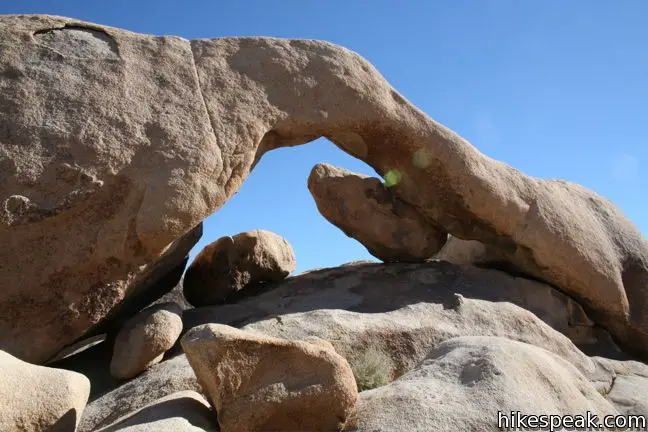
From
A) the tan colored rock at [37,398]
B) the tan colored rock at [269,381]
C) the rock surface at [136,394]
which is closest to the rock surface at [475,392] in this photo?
the tan colored rock at [269,381]

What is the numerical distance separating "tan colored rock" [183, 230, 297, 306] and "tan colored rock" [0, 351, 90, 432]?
3009mm

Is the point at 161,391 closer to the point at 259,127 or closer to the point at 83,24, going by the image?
the point at 259,127

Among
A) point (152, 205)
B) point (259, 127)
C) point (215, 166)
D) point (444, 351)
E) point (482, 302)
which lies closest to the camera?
point (444, 351)

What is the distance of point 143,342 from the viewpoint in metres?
4.78

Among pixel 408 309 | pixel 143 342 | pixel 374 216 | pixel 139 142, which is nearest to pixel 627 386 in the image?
pixel 408 309

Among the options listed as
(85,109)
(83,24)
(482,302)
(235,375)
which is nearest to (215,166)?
(85,109)

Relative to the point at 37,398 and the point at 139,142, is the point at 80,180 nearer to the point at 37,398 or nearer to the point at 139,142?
the point at 139,142

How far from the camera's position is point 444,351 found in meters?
4.30

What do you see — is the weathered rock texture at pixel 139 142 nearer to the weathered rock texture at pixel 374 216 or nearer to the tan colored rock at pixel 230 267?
the weathered rock texture at pixel 374 216

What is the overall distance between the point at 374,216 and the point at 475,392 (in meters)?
3.49

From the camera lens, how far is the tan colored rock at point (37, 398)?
124 inches

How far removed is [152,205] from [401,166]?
2913 mm

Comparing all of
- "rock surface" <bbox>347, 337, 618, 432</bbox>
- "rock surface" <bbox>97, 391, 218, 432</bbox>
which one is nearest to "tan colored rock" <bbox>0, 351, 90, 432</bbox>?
"rock surface" <bbox>97, 391, 218, 432</bbox>

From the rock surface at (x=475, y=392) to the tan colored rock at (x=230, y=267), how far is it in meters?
2.78
